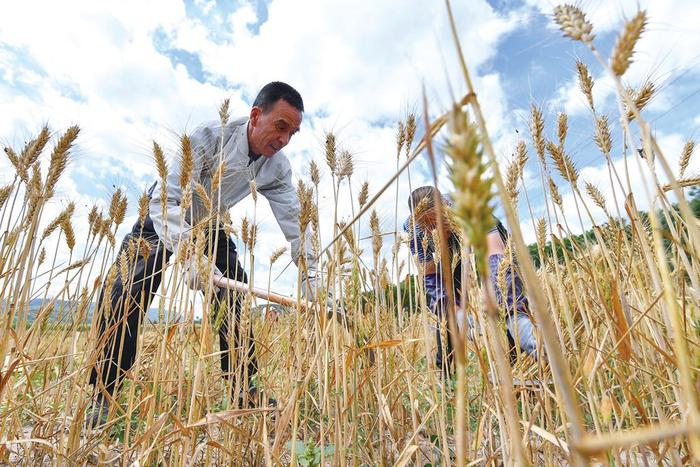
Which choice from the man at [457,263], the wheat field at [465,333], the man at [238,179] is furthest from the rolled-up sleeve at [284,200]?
the wheat field at [465,333]

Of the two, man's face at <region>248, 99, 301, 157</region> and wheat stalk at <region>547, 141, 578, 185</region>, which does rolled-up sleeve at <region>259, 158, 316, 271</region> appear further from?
wheat stalk at <region>547, 141, 578, 185</region>

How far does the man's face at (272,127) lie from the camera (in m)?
2.99

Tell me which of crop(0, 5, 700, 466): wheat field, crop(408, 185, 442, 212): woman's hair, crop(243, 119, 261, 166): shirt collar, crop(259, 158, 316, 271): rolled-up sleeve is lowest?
crop(0, 5, 700, 466): wheat field

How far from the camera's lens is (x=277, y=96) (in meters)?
3.03

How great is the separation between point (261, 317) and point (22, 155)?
4.03 ft

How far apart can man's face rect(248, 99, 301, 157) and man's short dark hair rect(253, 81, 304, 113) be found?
0.03 metres

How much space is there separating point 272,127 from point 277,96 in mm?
248

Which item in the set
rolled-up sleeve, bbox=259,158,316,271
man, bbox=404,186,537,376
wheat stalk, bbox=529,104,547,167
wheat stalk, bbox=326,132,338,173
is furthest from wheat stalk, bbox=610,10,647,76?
rolled-up sleeve, bbox=259,158,316,271

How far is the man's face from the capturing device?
9.80ft

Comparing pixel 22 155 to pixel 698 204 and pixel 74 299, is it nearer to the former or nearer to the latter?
pixel 74 299

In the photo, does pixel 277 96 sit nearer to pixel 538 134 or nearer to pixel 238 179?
pixel 238 179

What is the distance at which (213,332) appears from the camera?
1433mm

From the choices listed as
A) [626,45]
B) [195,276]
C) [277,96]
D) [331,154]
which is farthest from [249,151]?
[626,45]

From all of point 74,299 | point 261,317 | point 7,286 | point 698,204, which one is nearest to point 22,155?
point 7,286
